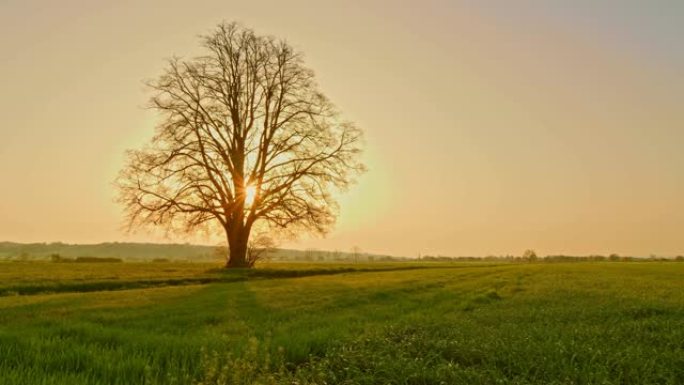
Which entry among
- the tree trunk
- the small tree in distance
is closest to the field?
the tree trunk

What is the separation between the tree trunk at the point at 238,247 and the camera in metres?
44.6

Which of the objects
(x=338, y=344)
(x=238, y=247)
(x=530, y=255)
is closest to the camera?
(x=338, y=344)

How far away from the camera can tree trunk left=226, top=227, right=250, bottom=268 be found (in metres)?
44.6

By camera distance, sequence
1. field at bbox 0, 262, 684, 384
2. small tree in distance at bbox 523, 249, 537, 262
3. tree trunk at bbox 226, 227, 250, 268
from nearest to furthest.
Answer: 1. field at bbox 0, 262, 684, 384
2. tree trunk at bbox 226, 227, 250, 268
3. small tree in distance at bbox 523, 249, 537, 262

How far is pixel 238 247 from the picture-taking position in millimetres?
44750

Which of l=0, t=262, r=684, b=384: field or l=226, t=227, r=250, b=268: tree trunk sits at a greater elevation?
l=226, t=227, r=250, b=268: tree trunk

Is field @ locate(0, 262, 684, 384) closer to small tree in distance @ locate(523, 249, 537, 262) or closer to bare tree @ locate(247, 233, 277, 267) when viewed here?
bare tree @ locate(247, 233, 277, 267)

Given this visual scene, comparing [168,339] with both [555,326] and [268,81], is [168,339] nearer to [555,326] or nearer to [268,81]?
[555,326]

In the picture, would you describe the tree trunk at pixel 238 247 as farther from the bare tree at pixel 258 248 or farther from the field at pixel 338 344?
the field at pixel 338 344

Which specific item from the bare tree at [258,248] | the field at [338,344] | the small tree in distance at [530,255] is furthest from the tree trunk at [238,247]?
the small tree in distance at [530,255]

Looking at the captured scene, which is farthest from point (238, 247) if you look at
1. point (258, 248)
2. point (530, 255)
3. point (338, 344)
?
point (530, 255)

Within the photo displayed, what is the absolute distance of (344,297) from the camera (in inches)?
807

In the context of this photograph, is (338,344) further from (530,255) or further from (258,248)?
(530,255)

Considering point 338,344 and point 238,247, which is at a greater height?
point 238,247
